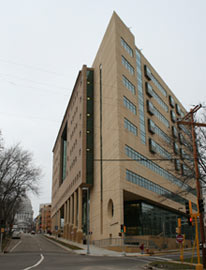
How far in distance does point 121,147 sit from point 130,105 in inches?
362

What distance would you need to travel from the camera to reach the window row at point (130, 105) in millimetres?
49088

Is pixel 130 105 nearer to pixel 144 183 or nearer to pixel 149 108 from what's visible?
pixel 149 108

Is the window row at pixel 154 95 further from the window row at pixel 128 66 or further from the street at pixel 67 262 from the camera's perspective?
the street at pixel 67 262

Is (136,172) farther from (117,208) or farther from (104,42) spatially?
(104,42)

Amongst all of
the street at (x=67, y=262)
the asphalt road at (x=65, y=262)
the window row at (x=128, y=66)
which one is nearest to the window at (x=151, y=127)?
the window row at (x=128, y=66)

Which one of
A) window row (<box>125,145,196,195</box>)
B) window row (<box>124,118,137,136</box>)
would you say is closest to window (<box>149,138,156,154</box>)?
window row (<box>125,145,196,195</box>)

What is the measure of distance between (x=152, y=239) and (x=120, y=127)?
691 inches

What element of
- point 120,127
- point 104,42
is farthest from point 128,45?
point 120,127

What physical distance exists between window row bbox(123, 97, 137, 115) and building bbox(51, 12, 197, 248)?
0.19 metres

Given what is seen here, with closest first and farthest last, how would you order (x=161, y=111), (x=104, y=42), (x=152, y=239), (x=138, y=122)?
(x=152, y=239) → (x=138, y=122) → (x=104, y=42) → (x=161, y=111)

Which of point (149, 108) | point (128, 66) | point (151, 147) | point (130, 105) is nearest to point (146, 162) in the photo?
point (151, 147)

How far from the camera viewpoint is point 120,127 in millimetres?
45688

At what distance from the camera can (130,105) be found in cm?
5053

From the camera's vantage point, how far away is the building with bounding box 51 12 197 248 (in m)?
45.7
